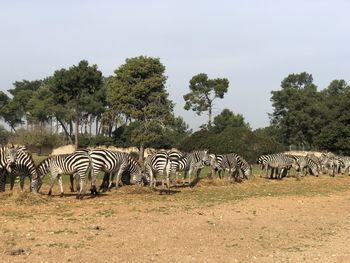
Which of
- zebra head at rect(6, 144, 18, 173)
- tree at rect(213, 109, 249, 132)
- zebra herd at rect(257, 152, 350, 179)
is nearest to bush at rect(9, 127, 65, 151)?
tree at rect(213, 109, 249, 132)

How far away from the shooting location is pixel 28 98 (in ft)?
299

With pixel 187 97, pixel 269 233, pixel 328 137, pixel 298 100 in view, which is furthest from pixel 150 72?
pixel 269 233

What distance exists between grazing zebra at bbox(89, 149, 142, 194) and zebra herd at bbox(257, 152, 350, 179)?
38.8 feet

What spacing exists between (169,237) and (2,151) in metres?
9.38

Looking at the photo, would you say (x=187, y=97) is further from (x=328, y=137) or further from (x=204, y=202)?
(x=204, y=202)

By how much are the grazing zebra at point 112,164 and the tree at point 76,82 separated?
44249 mm

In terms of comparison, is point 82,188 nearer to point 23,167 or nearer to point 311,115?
point 23,167

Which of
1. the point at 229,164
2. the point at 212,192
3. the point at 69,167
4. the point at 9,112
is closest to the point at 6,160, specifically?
the point at 69,167

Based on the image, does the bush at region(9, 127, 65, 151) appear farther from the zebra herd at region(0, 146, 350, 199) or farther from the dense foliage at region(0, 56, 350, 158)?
the zebra herd at region(0, 146, 350, 199)

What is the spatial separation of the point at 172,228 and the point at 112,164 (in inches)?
294

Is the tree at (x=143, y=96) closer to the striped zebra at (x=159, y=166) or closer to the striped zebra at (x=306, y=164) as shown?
the striped zebra at (x=306, y=164)

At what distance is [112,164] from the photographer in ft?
60.0

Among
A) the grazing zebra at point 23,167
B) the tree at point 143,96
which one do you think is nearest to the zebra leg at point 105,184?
the grazing zebra at point 23,167

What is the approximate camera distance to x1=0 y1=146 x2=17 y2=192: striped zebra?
1661 centimetres
